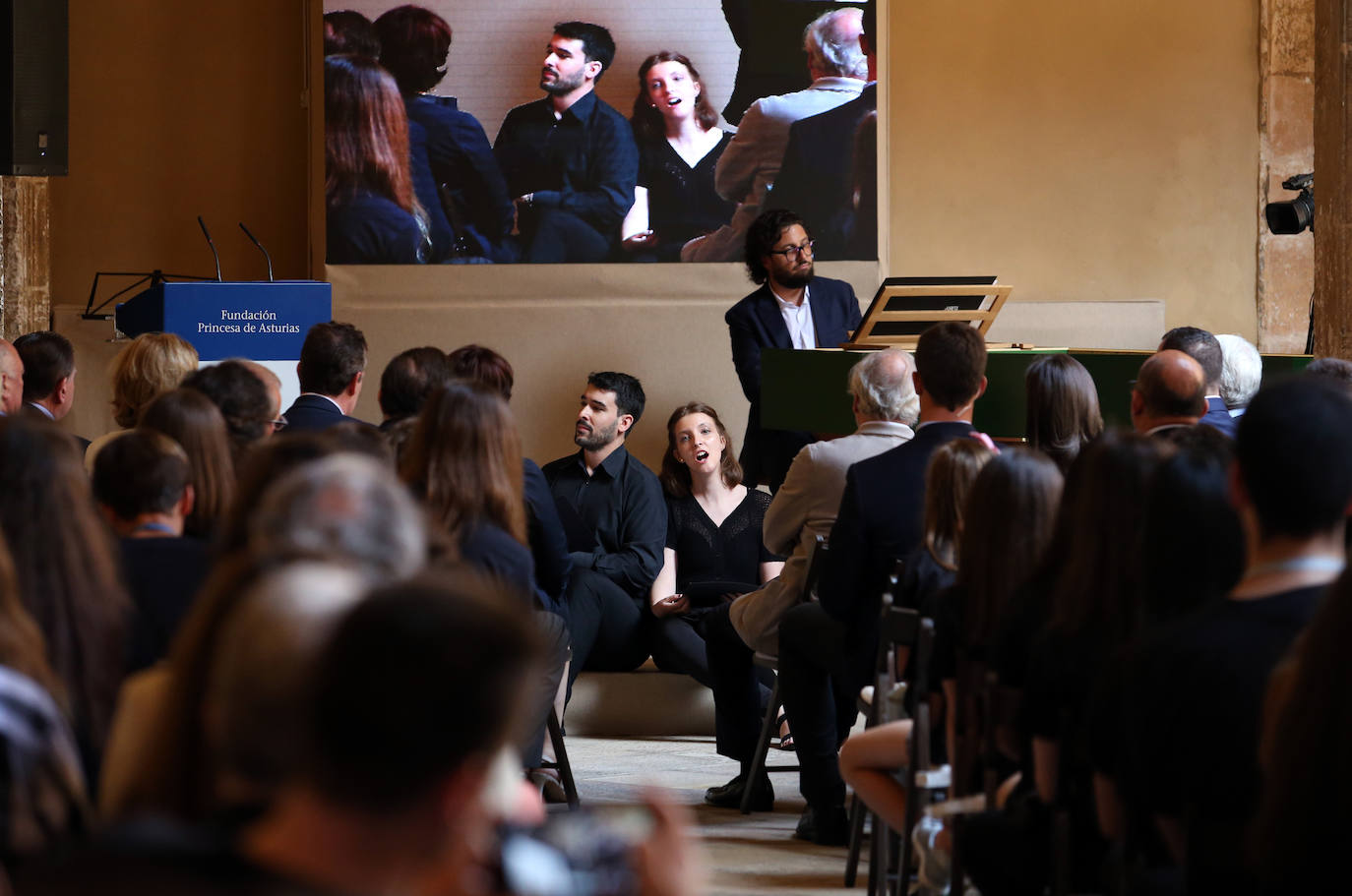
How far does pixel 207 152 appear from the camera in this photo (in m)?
9.03

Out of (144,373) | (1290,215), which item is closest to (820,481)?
(144,373)

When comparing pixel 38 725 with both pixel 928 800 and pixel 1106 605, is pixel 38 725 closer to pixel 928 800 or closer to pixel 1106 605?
pixel 1106 605

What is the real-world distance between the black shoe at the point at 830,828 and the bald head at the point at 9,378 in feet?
8.79

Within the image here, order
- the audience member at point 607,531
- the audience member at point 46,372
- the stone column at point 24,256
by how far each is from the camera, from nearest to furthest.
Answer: the audience member at point 46,372
the audience member at point 607,531
the stone column at point 24,256

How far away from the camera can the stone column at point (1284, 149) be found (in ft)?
28.5

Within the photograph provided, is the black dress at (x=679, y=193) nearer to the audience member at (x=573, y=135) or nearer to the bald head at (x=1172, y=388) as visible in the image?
the audience member at (x=573, y=135)

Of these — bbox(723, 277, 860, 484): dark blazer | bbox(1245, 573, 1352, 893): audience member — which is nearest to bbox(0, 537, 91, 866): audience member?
bbox(1245, 573, 1352, 893): audience member

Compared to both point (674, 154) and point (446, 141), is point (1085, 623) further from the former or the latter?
point (446, 141)

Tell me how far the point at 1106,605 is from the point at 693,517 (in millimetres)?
3817

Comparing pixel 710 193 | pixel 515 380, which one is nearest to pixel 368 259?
pixel 515 380

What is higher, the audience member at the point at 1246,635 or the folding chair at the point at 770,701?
the audience member at the point at 1246,635

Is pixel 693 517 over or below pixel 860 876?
over

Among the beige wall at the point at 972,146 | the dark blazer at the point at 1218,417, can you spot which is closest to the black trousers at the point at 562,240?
the beige wall at the point at 972,146

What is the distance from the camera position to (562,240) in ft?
27.1
